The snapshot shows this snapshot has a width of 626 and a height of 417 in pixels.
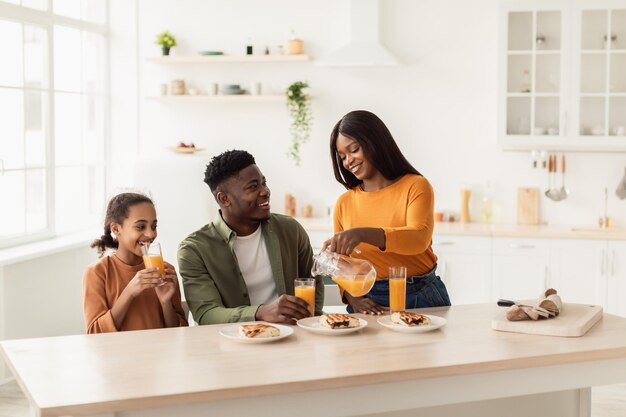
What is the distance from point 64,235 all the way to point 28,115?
855 mm

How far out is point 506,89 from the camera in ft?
17.6

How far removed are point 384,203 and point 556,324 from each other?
725mm

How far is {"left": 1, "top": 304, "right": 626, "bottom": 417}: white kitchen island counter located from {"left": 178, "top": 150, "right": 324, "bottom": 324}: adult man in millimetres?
198

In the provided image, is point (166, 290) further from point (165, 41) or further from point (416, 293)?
point (165, 41)

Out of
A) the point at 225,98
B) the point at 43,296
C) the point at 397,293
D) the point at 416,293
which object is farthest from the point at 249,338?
the point at 225,98

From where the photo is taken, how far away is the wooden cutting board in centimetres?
232

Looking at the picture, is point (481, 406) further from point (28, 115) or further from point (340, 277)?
point (28, 115)

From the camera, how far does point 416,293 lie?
2805 mm

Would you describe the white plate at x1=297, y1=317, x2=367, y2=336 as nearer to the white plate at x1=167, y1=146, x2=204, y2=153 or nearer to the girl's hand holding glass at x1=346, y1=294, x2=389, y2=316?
the girl's hand holding glass at x1=346, y1=294, x2=389, y2=316

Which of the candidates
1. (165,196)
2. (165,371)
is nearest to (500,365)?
(165,371)

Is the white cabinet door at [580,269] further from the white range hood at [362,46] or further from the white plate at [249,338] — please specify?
the white plate at [249,338]

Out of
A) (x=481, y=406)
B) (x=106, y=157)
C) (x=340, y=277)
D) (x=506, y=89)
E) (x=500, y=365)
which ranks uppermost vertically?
(x=506, y=89)

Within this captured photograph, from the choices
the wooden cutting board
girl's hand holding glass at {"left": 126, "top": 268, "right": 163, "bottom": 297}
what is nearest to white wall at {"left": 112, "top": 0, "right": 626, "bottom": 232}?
the wooden cutting board

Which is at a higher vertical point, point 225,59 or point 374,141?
point 225,59
